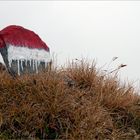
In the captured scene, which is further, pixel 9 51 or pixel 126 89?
pixel 126 89

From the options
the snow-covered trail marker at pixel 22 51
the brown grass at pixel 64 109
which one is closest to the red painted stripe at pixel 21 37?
the snow-covered trail marker at pixel 22 51

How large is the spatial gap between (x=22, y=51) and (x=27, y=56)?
10cm

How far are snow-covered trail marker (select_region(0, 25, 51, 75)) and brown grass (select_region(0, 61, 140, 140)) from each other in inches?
9.1

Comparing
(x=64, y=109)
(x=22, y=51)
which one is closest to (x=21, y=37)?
(x=22, y=51)

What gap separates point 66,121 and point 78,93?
0.66 metres

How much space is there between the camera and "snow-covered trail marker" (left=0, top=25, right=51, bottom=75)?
605cm

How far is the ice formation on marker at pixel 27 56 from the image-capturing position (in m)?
6.09

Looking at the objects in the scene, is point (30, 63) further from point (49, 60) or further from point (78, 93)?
point (78, 93)

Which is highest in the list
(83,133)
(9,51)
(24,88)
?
(9,51)

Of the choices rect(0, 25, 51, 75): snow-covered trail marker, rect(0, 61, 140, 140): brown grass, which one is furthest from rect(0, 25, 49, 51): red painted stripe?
rect(0, 61, 140, 140): brown grass

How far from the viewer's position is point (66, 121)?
5168 mm

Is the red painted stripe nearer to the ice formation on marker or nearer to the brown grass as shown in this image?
the ice formation on marker

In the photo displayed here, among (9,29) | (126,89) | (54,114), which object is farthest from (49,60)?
(54,114)

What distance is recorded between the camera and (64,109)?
5.27 meters
